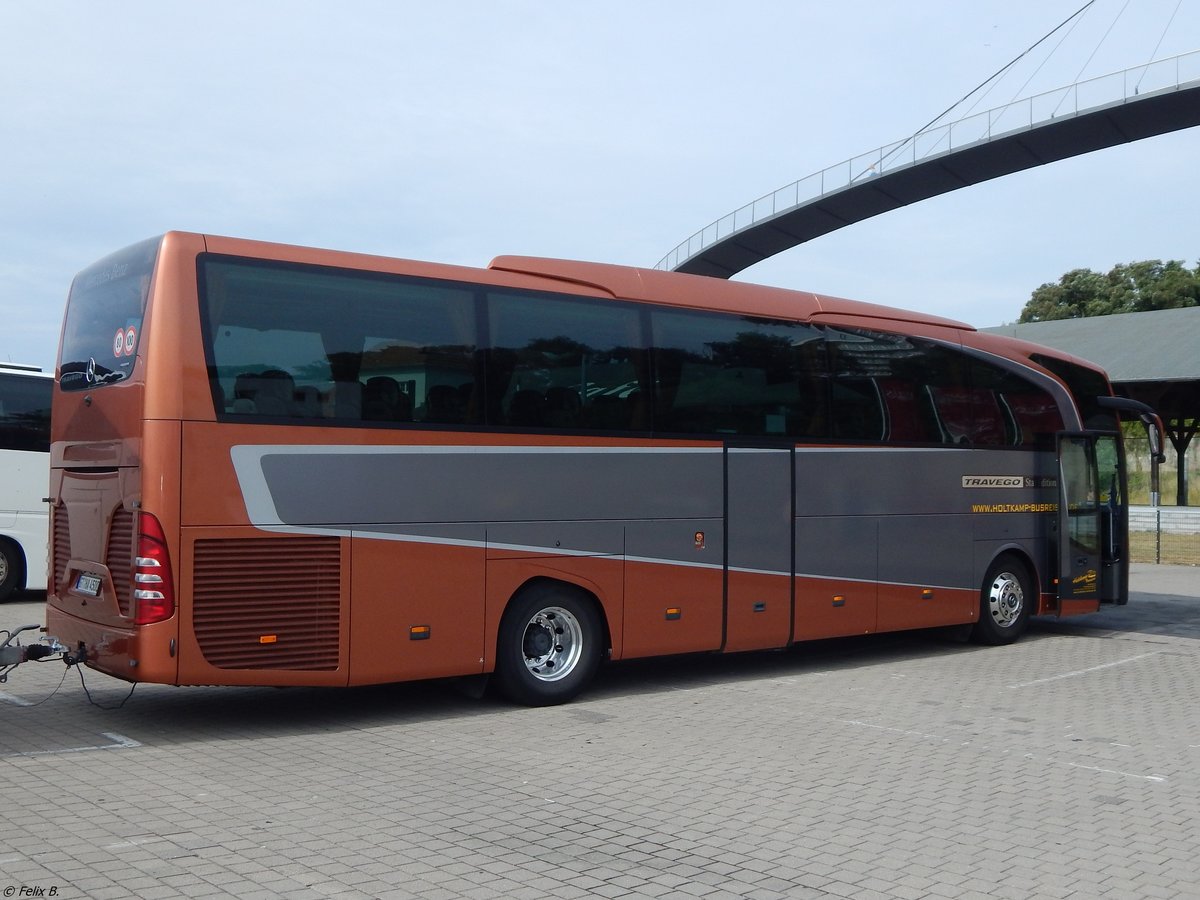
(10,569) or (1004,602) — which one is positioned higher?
(10,569)

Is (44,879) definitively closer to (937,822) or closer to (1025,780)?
(937,822)

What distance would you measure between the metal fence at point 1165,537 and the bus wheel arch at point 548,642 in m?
20.0

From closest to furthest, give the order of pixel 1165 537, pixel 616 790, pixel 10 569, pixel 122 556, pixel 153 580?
pixel 616 790 < pixel 153 580 < pixel 122 556 < pixel 10 569 < pixel 1165 537

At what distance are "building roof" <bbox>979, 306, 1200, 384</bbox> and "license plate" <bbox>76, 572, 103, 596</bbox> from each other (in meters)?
30.6

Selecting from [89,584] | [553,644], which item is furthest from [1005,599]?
[89,584]

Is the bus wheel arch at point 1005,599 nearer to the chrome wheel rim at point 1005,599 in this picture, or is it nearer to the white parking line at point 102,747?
the chrome wheel rim at point 1005,599

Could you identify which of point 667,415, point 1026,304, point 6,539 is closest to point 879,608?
point 667,415

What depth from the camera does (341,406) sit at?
8430 millimetres

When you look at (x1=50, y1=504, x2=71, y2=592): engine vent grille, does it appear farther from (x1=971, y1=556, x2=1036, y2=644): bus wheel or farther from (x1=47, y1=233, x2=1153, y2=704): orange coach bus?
(x1=971, y1=556, x2=1036, y2=644): bus wheel

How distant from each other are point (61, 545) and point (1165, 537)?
2906cm

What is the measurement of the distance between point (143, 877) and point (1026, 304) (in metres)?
81.4

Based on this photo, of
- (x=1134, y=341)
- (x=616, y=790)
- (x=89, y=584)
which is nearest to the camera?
(x=616, y=790)

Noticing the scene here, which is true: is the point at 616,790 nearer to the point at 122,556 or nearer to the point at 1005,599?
the point at 122,556

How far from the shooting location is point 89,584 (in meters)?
8.45
